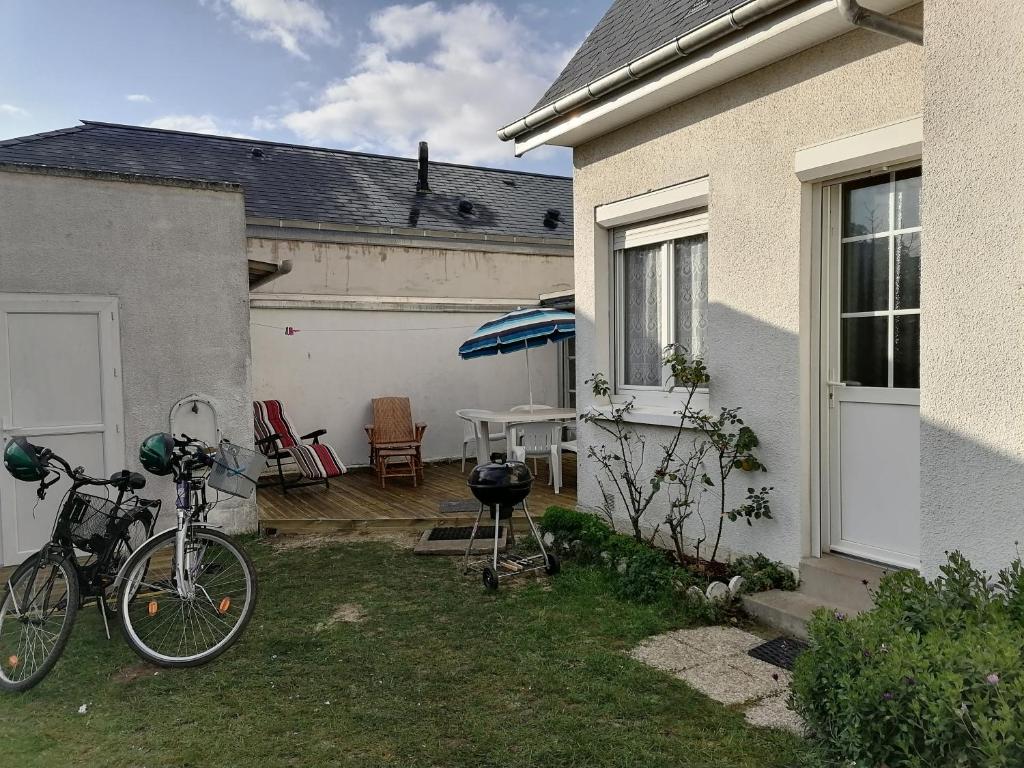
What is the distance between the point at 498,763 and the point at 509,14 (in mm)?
11489

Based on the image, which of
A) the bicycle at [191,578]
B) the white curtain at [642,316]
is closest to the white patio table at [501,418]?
the white curtain at [642,316]

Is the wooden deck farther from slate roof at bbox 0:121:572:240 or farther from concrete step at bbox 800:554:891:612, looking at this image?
slate roof at bbox 0:121:572:240

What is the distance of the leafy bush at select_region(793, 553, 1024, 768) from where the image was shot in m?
2.10

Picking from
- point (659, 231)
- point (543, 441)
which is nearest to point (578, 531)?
point (659, 231)

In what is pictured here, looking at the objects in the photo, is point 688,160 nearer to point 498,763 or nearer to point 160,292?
point 498,763

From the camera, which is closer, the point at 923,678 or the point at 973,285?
the point at 923,678

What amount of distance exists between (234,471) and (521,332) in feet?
17.2

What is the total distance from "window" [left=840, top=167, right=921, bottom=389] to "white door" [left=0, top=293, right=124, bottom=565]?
20.1 ft

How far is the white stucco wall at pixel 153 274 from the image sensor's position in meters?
6.58

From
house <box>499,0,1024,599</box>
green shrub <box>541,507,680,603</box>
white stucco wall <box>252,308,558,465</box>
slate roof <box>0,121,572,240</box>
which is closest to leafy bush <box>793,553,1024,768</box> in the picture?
house <box>499,0,1024,599</box>

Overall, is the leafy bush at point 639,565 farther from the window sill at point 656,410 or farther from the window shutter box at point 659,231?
the window shutter box at point 659,231

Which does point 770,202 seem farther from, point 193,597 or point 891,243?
point 193,597

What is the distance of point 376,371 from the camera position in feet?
38.9

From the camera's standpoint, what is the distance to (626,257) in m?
6.88
